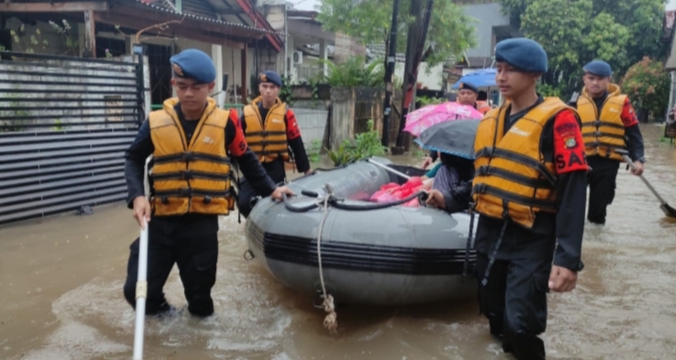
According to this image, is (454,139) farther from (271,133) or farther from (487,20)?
(487,20)

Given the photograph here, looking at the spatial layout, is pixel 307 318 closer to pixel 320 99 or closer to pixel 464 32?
pixel 320 99

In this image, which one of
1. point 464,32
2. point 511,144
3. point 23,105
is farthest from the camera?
point 464,32

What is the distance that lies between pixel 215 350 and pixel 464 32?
499 inches

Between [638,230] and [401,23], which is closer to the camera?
[638,230]

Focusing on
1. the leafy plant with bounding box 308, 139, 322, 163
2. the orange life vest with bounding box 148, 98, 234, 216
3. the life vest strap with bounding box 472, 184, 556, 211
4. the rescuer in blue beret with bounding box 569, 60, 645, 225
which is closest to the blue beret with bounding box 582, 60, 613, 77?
the rescuer in blue beret with bounding box 569, 60, 645, 225

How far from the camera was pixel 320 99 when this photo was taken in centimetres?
1241

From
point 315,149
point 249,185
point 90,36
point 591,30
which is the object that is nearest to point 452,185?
point 249,185

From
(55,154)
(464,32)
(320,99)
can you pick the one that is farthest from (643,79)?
(55,154)

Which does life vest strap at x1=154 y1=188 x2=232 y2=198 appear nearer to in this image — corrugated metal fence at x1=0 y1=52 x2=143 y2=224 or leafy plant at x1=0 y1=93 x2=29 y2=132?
corrugated metal fence at x1=0 y1=52 x2=143 y2=224

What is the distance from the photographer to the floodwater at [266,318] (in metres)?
3.40

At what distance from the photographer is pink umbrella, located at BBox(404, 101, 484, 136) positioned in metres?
5.27

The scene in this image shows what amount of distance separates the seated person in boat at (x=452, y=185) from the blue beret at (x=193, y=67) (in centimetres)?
146

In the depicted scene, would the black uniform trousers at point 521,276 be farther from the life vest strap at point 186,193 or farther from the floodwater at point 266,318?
the life vest strap at point 186,193

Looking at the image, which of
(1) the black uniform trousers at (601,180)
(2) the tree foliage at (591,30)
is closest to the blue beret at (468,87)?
(1) the black uniform trousers at (601,180)
